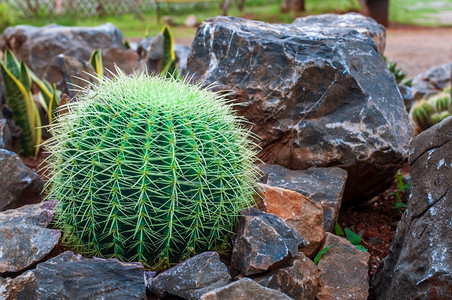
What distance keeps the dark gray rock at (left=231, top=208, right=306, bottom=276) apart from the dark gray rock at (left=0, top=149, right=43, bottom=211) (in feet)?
5.33

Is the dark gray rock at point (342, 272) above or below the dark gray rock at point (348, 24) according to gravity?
below

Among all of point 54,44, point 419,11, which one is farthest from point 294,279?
point 419,11

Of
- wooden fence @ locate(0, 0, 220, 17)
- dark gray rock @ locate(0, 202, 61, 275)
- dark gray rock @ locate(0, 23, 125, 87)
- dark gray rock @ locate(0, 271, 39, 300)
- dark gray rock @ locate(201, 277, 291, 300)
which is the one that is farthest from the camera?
wooden fence @ locate(0, 0, 220, 17)

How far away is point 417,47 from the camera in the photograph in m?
14.9

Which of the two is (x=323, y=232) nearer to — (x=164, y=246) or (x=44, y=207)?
(x=164, y=246)

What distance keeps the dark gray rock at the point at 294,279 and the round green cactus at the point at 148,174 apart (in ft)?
1.23

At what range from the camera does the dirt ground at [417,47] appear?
12.5 metres

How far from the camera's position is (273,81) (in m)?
4.03

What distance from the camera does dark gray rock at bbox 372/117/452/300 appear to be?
2.55 m

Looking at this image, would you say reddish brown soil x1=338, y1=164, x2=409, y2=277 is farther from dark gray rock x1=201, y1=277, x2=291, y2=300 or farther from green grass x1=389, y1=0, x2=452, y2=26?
green grass x1=389, y1=0, x2=452, y2=26

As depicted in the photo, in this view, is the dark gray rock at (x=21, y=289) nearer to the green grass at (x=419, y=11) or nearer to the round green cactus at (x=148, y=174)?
the round green cactus at (x=148, y=174)

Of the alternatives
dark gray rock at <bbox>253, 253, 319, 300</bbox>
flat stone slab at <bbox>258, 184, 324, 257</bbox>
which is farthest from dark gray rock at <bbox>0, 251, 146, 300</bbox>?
flat stone slab at <bbox>258, 184, 324, 257</bbox>

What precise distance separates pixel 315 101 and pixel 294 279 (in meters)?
1.59

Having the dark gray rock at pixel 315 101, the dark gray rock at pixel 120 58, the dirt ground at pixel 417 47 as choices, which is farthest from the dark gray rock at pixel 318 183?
the dirt ground at pixel 417 47
